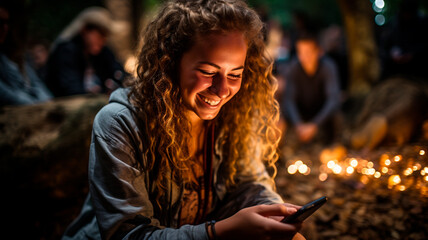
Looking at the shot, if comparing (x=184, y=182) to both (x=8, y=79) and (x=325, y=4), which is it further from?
(x=325, y=4)

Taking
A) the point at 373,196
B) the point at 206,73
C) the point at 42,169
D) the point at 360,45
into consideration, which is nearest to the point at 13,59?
the point at 42,169

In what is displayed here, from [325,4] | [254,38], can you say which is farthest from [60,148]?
[325,4]

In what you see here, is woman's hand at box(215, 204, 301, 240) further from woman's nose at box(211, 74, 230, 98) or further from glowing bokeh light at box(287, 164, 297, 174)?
glowing bokeh light at box(287, 164, 297, 174)

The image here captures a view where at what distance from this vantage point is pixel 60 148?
8.05 ft

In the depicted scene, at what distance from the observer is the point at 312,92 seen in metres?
5.35

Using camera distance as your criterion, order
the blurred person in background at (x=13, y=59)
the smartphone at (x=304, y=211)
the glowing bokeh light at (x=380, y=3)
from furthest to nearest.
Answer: the glowing bokeh light at (x=380, y=3) → the blurred person in background at (x=13, y=59) → the smartphone at (x=304, y=211)

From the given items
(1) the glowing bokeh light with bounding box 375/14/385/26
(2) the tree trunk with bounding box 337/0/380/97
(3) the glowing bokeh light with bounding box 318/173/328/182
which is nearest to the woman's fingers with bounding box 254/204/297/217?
(3) the glowing bokeh light with bounding box 318/173/328/182

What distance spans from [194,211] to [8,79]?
9.88 ft

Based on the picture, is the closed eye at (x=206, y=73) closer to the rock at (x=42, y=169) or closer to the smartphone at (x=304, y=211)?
the smartphone at (x=304, y=211)

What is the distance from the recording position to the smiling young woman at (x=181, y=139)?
56.3 inches

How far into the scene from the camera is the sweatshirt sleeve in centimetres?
141

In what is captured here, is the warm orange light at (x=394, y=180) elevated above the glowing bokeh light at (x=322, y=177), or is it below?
above

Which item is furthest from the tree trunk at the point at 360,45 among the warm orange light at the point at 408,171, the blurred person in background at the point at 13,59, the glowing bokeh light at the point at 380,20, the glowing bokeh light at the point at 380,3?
the blurred person in background at the point at 13,59

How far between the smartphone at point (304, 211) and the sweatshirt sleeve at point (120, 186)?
0.46 m
